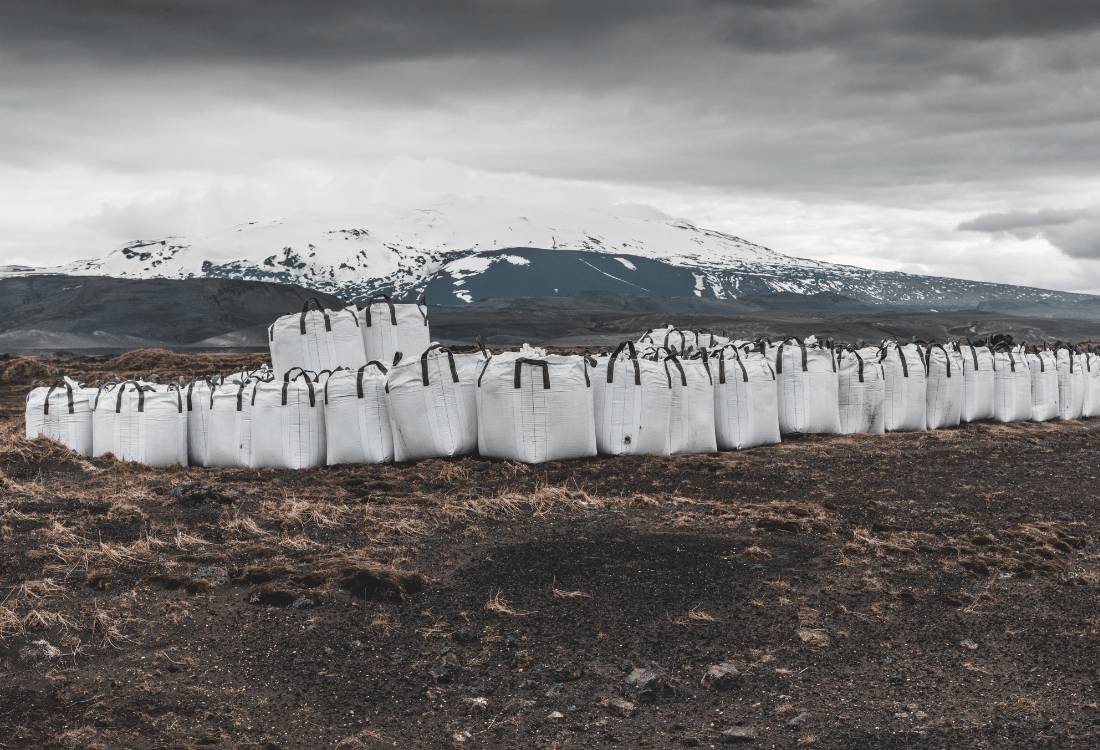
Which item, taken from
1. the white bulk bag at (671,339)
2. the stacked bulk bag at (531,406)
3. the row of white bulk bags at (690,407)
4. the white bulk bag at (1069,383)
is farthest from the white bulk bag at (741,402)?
the white bulk bag at (1069,383)

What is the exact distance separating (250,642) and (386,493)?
2733 mm

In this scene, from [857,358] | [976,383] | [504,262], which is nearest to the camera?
[857,358]

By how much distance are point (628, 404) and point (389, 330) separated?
293 cm

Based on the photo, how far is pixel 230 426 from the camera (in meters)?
7.48

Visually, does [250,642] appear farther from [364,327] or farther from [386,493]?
[364,327]

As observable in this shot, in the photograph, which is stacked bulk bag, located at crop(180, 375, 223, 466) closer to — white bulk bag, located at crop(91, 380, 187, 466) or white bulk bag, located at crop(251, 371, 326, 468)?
white bulk bag, located at crop(91, 380, 187, 466)

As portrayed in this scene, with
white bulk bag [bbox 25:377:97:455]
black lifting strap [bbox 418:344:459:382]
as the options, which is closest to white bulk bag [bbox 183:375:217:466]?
white bulk bag [bbox 25:377:97:455]

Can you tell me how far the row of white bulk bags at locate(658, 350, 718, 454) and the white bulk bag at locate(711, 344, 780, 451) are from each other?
1.03 ft

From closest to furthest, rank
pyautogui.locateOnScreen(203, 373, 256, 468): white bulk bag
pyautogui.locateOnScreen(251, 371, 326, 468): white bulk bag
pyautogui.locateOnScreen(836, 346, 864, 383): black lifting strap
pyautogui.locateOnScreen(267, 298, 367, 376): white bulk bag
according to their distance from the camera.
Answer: pyautogui.locateOnScreen(251, 371, 326, 468): white bulk bag < pyautogui.locateOnScreen(203, 373, 256, 468): white bulk bag < pyautogui.locateOnScreen(267, 298, 367, 376): white bulk bag < pyautogui.locateOnScreen(836, 346, 864, 383): black lifting strap

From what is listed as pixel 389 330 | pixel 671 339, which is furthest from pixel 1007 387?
pixel 389 330

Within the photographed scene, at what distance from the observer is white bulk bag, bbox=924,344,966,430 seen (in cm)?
1014

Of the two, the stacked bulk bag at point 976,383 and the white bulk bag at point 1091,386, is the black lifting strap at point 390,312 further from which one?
the white bulk bag at point 1091,386

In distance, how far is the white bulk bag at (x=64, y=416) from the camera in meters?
7.63

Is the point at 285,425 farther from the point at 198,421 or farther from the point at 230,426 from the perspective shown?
the point at 198,421
